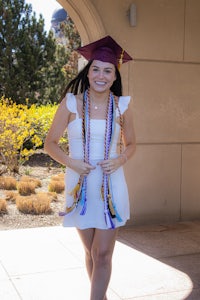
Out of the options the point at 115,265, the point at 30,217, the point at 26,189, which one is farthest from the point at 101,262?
the point at 26,189

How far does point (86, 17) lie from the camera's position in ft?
18.6

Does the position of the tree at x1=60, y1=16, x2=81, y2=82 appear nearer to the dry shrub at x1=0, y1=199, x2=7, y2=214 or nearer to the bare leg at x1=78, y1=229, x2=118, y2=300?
the dry shrub at x1=0, y1=199, x2=7, y2=214

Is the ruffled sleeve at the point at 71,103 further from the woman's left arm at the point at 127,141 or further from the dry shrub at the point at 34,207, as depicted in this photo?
the dry shrub at the point at 34,207

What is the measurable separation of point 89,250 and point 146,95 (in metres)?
3.25

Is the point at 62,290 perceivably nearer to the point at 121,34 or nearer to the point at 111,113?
the point at 111,113

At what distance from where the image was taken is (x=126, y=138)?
10.6 feet

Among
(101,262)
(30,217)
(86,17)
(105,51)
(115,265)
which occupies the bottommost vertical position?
(30,217)

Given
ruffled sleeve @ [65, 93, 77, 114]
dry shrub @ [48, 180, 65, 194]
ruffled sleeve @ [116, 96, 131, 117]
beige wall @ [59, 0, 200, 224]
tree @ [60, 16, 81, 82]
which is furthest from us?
tree @ [60, 16, 81, 82]

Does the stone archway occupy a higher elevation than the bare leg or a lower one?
higher

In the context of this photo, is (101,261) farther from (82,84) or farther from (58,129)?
(82,84)

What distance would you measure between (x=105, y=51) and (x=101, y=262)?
1.37 meters

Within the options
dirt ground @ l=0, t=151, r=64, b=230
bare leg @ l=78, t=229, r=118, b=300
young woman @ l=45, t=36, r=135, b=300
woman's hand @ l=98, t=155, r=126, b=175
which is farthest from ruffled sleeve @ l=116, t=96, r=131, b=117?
dirt ground @ l=0, t=151, r=64, b=230

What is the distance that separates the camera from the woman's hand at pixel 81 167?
2.93 metres

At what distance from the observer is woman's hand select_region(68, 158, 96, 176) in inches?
115
